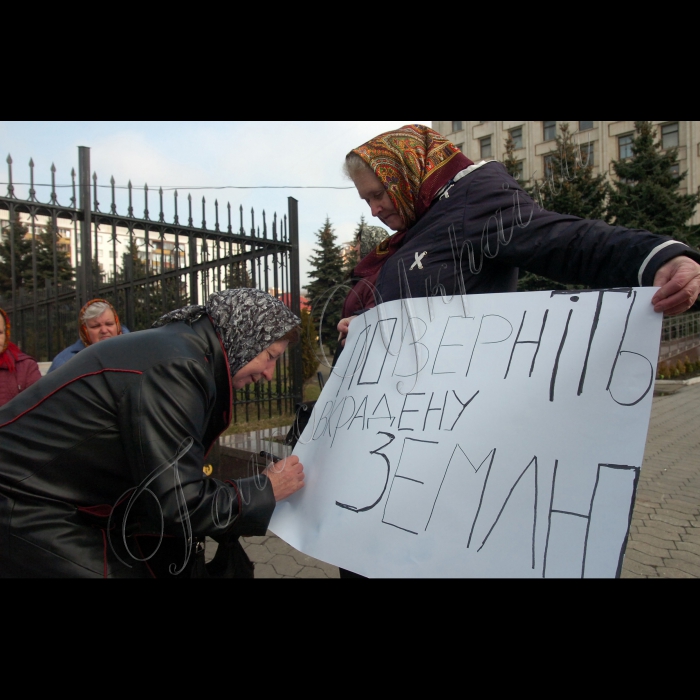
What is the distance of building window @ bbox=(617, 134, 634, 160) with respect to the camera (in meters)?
14.6

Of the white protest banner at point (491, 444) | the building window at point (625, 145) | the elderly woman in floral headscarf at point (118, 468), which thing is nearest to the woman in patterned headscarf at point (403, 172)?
the white protest banner at point (491, 444)

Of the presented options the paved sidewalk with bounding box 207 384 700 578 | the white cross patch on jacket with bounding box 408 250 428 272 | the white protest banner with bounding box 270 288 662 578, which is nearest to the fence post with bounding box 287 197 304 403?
the paved sidewalk with bounding box 207 384 700 578

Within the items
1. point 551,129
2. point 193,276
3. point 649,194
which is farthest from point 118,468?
point 649,194

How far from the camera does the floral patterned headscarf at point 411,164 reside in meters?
1.36

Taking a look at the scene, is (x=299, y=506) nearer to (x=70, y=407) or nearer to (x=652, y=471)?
(x=70, y=407)

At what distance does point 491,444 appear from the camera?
3.38 ft

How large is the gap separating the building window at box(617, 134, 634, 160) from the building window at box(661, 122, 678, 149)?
97 cm

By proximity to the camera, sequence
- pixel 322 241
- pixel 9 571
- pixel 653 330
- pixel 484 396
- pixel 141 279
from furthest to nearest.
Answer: pixel 322 241 → pixel 141 279 → pixel 9 571 → pixel 484 396 → pixel 653 330

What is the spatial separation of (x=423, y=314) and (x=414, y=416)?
0.92 ft

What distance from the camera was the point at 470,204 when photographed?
127 cm

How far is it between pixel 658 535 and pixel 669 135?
17.7 m

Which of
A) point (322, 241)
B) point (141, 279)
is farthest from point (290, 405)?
point (322, 241)

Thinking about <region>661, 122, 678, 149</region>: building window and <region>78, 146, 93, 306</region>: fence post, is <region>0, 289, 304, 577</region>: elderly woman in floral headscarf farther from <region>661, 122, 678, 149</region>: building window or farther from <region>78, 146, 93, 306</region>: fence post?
<region>661, 122, 678, 149</region>: building window

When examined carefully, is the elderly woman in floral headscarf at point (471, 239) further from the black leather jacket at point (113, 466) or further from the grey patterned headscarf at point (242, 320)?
the black leather jacket at point (113, 466)
